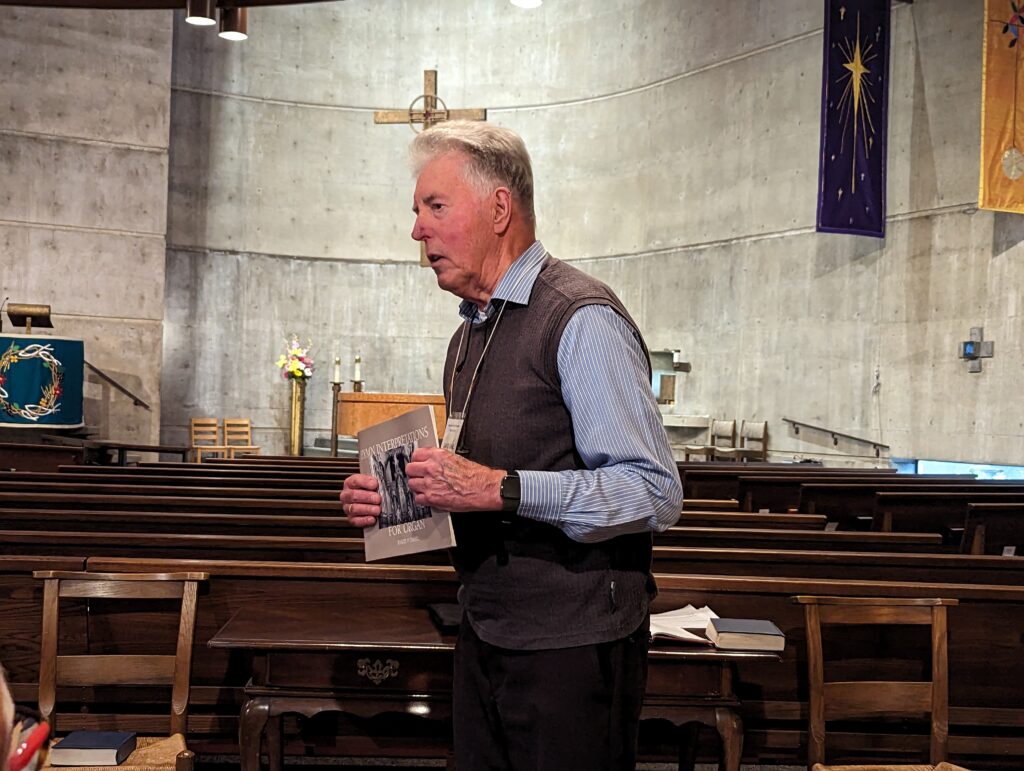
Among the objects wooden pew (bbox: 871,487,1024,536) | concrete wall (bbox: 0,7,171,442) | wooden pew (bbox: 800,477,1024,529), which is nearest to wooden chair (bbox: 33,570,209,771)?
wooden pew (bbox: 871,487,1024,536)

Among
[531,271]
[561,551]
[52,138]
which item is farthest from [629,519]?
[52,138]

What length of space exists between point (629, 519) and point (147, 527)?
9.29ft

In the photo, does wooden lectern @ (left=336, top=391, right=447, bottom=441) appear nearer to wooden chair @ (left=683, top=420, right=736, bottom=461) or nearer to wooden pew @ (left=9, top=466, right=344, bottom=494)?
wooden chair @ (left=683, top=420, right=736, bottom=461)

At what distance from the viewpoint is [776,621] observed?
2.88m

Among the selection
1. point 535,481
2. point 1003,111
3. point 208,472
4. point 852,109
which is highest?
point 852,109

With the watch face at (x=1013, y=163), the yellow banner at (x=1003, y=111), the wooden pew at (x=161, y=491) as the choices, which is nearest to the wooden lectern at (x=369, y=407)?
the wooden pew at (x=161, y=491)

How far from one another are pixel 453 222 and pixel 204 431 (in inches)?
440

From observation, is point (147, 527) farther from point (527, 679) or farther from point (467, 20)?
point (467, 20)

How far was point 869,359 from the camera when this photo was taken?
10266 millimetres

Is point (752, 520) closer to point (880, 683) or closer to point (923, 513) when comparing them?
point (923, 513)

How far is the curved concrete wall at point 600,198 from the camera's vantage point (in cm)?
1016

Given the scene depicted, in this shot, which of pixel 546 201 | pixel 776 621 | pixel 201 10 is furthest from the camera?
pixel 546 201

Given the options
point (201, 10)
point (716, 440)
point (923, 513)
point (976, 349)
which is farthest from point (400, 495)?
point (716, 440)

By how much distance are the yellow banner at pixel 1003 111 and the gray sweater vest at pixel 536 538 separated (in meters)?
7.95
